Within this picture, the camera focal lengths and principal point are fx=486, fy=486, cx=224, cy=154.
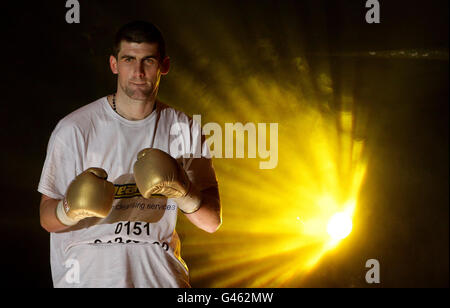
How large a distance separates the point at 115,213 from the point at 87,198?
22 centimetres

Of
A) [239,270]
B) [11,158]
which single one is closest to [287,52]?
[239,270]

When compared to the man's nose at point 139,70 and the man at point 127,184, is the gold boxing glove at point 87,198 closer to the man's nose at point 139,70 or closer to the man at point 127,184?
the man at point 127,184

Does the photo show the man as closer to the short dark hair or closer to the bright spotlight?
the short dark hair

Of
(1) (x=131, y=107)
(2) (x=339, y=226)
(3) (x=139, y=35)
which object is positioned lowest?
(2) (x=339, y=226)

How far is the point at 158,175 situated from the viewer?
1.52 metres

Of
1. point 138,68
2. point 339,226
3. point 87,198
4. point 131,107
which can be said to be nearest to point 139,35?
point 138,68

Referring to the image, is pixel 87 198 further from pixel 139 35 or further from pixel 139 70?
pixel 139 35

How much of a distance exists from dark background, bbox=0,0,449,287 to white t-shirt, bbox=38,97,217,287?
0.80 metres

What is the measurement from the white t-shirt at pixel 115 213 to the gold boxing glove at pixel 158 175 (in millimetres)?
145

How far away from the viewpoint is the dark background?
2.44 metres

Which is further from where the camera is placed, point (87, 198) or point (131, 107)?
point (131, 107)

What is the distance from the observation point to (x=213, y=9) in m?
2.59

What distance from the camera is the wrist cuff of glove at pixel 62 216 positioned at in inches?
61.7

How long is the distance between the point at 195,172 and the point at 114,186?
0.33m
